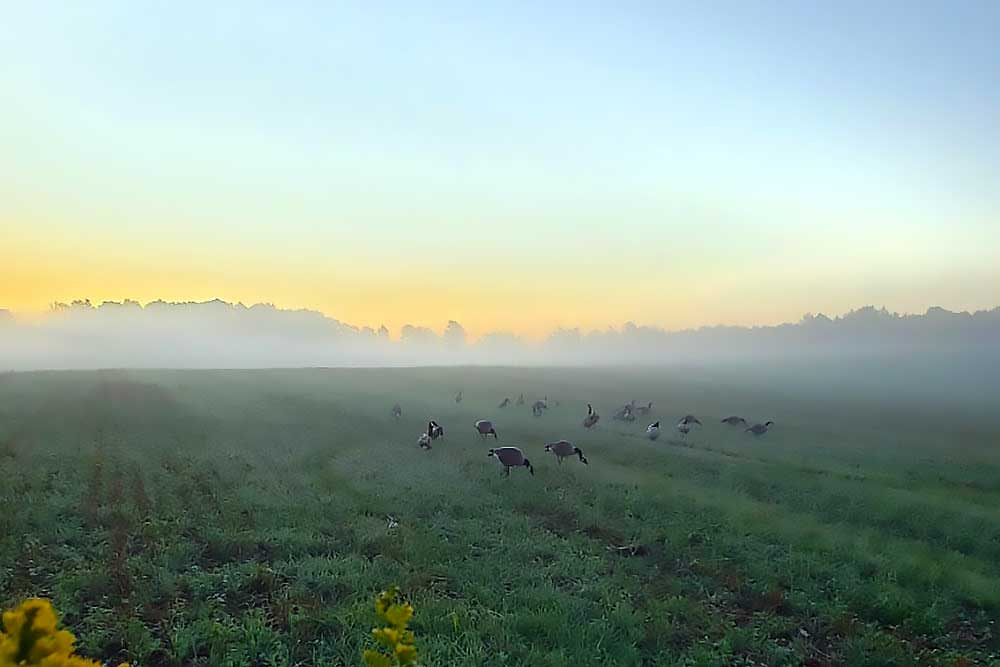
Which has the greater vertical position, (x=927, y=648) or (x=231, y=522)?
(x=231, y=522)

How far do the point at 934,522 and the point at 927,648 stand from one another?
833 cm

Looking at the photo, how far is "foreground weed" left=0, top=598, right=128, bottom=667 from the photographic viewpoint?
2.44 m

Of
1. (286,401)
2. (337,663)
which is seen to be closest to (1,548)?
(337,663)

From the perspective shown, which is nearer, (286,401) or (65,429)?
(65,429)

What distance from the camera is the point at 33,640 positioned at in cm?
248

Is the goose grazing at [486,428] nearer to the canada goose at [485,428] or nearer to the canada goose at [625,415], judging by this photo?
the canada goose at [485,428]

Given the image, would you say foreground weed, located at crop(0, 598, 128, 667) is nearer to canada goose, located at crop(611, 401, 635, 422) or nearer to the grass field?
the grass field

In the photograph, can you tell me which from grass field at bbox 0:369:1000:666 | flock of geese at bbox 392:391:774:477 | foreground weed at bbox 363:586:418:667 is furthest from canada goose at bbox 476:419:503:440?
foreground weed at bbox 363:586:418:667

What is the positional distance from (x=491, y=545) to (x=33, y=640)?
1256cm

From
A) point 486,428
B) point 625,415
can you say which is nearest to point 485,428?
point 486,428

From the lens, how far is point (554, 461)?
79.0 ft

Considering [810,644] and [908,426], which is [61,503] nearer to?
[810,644]

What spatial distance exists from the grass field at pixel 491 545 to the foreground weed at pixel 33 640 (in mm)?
7671

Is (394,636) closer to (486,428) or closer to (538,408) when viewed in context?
(486,428)
